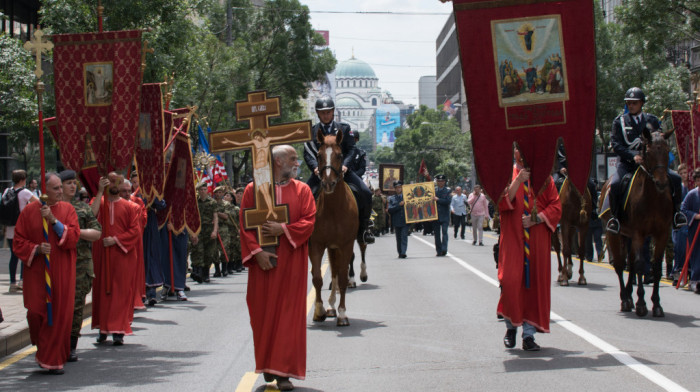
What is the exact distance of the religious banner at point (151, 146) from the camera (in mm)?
15172

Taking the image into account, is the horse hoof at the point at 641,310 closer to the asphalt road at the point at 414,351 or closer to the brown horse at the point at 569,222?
the asphalt road at the point at 414,351

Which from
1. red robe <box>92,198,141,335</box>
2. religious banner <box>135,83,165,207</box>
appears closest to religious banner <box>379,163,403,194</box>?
religious banner <box>135,83,165,207</box>

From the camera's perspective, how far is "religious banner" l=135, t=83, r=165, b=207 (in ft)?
49.8

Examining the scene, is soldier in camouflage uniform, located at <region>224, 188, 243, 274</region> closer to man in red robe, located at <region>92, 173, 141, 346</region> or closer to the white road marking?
man in red robe, located at <region>92, 173, 141, 346</region>

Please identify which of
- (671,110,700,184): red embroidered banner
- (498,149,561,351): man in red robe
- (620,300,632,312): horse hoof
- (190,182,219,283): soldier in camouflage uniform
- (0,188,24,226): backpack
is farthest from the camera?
(190,182,219,283): soldier in camouflage uniform

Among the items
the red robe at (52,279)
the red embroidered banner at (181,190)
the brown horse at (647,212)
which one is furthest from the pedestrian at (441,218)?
the red robe at (52,279)

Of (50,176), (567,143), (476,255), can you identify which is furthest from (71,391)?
(476,255)

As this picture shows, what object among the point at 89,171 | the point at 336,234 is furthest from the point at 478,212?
the point at 89,171

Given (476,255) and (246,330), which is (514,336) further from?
(476,255)

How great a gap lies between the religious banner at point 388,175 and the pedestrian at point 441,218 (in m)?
18.7

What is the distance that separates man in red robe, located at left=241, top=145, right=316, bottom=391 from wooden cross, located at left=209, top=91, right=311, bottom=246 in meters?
0.07

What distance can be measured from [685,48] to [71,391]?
4024cm

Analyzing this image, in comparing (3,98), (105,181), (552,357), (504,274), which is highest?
(3,98)

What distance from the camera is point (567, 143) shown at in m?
9.71
